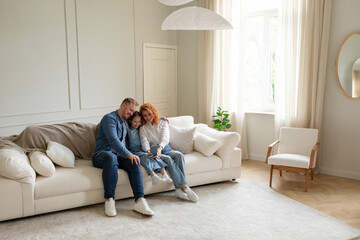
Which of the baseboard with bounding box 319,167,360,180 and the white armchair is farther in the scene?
the baseboard with bounding box 319,167,360,180

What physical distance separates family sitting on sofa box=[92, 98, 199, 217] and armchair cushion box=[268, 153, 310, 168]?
1.20 m

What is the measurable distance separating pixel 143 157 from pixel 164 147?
342mm

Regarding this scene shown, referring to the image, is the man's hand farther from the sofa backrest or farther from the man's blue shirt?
the sofa backrest

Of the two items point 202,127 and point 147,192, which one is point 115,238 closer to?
point 147,192

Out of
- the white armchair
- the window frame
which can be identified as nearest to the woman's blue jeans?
the white armchair

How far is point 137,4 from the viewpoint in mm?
6188

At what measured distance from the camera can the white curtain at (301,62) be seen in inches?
192

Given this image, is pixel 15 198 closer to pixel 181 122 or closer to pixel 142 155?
pixel 142 155

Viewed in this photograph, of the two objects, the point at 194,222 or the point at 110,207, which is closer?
the point at 194,222

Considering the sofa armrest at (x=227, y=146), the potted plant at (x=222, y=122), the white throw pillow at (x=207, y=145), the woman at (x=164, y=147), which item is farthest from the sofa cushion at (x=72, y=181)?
the potted plant at (x=222, y=122)

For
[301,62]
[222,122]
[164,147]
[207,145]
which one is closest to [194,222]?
[164,147]

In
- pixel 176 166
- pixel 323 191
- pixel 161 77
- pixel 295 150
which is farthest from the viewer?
pixel 161 77

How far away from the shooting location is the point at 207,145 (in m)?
4.38

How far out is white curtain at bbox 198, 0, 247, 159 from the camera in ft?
19.1
